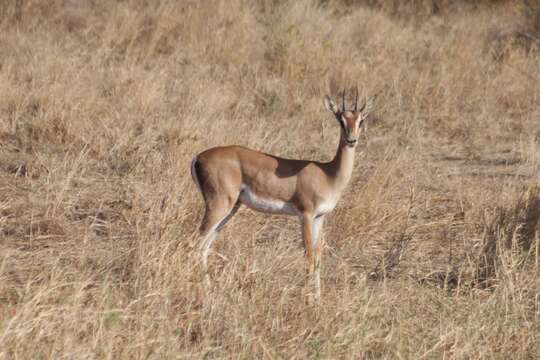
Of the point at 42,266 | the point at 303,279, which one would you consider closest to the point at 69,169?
the point at 42,266

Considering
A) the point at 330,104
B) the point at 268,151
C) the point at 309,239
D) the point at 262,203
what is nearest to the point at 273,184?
the point at 262,203

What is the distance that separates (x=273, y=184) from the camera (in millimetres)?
5477

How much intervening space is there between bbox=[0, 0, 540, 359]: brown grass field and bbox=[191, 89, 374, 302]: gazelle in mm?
198

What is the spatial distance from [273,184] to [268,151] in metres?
2.32

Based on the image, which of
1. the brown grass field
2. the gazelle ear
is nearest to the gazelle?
the gazelle ear

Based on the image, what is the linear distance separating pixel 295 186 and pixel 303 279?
2.13 feet

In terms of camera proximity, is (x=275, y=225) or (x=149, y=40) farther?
(x=149, y=40)

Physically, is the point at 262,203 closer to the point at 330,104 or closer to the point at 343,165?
the point at 343,165

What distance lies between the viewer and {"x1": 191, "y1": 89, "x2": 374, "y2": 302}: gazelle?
17.5ft

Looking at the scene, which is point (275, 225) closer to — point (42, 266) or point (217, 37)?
point (42, 266)

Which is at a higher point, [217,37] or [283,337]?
[283,337]

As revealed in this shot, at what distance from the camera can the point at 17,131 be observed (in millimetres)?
8219

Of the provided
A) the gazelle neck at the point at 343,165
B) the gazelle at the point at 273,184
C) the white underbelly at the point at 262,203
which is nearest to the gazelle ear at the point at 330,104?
the gazelle at the point at 273,184

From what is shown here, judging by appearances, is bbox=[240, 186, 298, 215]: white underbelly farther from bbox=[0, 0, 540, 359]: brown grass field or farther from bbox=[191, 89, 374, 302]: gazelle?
Answer: bbox=[0, 0, 540, 359]: brown grass field
